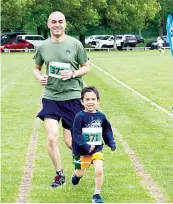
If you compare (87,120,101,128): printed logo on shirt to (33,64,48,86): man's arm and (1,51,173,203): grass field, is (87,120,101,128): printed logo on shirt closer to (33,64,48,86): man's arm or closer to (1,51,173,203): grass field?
(1,51,173,203): grass field

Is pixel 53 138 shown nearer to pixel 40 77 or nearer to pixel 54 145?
pixel 54 145

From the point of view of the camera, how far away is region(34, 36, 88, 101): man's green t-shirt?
7.97 m

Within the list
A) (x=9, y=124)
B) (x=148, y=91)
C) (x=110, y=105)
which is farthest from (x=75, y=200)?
(x=148, y=91)

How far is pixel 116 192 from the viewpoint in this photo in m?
7.70

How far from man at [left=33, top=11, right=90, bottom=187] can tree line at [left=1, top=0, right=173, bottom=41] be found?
57.2m

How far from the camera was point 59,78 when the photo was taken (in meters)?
7.99

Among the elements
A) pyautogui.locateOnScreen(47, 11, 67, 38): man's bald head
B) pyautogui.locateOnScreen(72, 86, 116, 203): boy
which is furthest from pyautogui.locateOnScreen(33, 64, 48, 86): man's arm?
pyautogui.locateOnScreen(72, 86, 116, 203): boy

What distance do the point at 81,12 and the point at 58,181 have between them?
62803 mm

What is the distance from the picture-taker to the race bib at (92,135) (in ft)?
24.1

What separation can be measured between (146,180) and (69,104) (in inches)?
53.5

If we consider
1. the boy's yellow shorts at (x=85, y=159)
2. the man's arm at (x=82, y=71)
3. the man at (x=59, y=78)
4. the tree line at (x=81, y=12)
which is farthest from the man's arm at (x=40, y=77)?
the tree line at (x=81, y=12)

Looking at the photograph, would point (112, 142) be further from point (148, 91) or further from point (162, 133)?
point (148, 91)

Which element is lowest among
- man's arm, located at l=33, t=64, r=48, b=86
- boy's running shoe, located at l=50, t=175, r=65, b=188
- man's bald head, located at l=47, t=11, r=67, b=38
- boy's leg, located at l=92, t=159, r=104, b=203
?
boy's running shoe, located at l=50, t=175, r=65, b=188

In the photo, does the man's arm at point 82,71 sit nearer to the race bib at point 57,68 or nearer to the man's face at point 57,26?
the race bib at point 57,68
